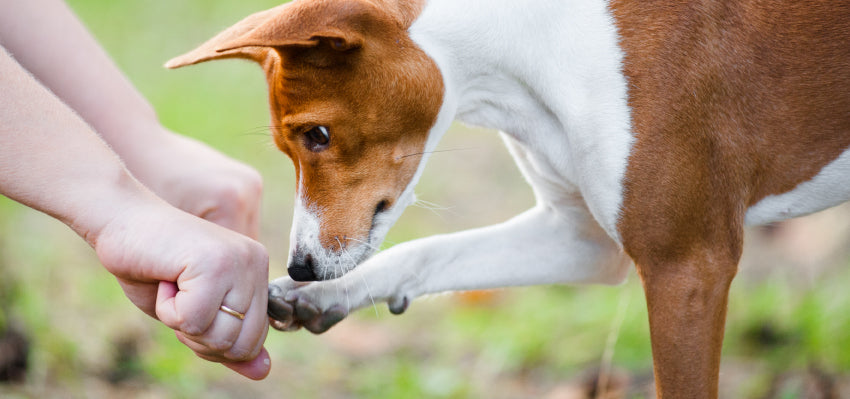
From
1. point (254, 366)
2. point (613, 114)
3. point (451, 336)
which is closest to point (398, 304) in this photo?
point (254, 366)

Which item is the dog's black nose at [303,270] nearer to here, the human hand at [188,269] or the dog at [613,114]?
the dog at [613,114]

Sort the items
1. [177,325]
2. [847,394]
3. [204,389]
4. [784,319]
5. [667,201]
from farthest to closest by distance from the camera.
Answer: [784,319], [204,389], [847,394], [667,201], [177,325]

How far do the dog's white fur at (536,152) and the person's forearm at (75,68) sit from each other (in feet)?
1.76

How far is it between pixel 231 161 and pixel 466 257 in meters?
0.68

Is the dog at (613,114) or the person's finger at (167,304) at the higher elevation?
the dog at (613,114)

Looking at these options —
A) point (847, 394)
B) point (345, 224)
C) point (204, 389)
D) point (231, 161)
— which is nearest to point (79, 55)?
point (231, 161)

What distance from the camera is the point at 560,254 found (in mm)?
2277

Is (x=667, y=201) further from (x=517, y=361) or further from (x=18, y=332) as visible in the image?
(x=18, y=332)

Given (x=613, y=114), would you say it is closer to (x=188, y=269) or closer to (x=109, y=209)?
(x=188, y=269)

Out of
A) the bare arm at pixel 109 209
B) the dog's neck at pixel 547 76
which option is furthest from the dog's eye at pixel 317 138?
the bare arm at pixel 109 209

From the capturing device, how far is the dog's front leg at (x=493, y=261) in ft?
7.34

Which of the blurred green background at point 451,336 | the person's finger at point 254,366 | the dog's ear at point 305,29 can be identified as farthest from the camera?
the blurred green background at point 451,336

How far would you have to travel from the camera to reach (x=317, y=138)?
6.41ft

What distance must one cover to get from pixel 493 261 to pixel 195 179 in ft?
2.58
